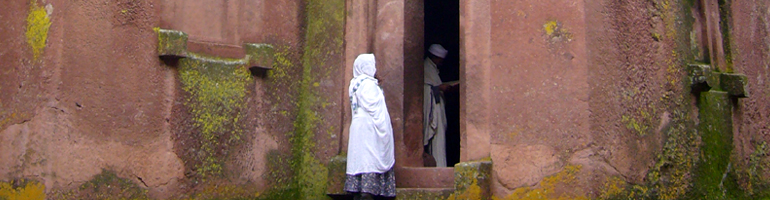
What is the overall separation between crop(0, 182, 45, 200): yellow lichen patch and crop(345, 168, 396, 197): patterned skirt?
2219 millimetres

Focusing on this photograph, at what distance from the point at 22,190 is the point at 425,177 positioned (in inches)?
120

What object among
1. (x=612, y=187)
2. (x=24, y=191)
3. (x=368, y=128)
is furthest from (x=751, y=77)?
(x=24, y=191)

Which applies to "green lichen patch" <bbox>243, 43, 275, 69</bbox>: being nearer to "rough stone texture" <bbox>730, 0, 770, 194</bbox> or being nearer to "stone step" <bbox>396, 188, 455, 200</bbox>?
"stone step" <bbox>396, 188, 455, 200</bbox>

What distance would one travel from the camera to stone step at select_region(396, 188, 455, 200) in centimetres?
596

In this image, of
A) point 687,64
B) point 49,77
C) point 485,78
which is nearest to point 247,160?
point 49,77

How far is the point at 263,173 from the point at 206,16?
141cm

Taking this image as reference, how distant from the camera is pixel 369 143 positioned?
5.93m

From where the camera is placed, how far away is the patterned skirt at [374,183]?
589 centimetres

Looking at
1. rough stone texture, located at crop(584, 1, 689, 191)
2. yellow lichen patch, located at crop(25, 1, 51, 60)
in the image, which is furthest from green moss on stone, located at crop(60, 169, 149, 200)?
rough stone texture, located at crop(584, 1, 689, 191)

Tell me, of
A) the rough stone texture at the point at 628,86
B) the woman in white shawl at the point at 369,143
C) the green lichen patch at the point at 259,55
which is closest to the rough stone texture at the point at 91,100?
the green lichen patch at the point at 259,55

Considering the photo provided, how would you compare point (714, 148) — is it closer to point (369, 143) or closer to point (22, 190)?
point (369, 143)

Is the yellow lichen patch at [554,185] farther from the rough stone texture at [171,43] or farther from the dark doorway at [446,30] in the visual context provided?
the dark doorway at [446,30]

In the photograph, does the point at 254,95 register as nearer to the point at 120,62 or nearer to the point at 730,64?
the point at 120,62

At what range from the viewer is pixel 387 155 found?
6004mm
